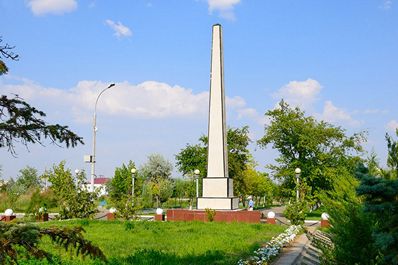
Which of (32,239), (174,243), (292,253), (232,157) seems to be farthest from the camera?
(232,157)

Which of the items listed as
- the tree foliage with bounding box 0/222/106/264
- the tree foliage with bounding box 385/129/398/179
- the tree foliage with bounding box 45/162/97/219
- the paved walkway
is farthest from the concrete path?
the tree foliage with bounding box 45/162/97/219

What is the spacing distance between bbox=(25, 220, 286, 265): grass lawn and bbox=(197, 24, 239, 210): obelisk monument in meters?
3.54

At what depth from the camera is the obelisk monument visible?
22781 millimetres

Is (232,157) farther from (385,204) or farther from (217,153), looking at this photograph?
(385,204)

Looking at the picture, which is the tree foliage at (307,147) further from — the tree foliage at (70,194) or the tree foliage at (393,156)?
the tree foliage at (393,156)

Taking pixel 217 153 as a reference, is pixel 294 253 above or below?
below

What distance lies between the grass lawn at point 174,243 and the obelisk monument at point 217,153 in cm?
354

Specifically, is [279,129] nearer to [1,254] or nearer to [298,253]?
[298,253]

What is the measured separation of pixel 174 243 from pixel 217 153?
9818 mm

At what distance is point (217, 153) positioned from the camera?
22.9 metres

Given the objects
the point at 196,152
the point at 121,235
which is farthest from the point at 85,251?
the point at 196,152

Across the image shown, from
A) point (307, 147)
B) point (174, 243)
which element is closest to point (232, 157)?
point (307, 147)

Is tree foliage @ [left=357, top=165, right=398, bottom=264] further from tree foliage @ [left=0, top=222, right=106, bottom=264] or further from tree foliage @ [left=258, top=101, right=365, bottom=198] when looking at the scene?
tree foliage @ [left=258, top=101, right=365, bottom=198]

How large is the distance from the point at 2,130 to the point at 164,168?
5695 centimetres
